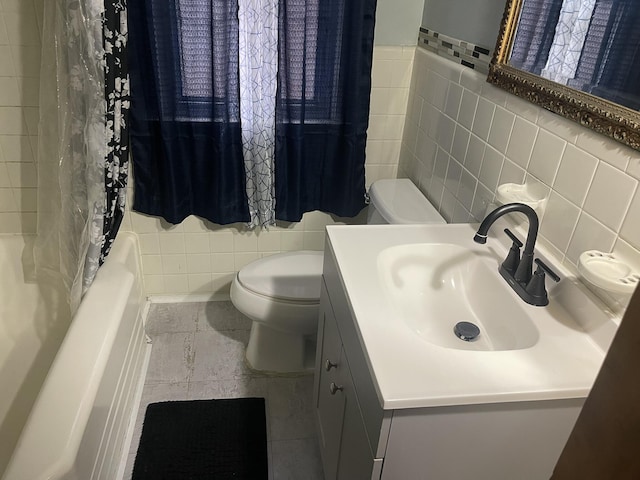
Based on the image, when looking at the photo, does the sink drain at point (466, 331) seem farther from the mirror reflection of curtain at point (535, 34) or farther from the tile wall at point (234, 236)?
the tile wall at point (234, 236)

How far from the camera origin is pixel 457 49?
5.25 ft

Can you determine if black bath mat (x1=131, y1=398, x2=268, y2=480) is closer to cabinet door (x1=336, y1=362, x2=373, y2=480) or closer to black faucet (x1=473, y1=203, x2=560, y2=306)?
cabinet door (x1=336, y1=362, x2=373, y2=480)

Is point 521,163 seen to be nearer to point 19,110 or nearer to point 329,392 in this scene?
point 329,392

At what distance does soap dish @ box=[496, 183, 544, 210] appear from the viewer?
1176mm

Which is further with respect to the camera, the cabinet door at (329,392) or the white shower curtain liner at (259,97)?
the white shower curtain liner at (259,97)

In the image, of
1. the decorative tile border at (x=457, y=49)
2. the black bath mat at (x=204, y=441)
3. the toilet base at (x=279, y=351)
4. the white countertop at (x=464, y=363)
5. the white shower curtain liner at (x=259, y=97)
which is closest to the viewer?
the white countertop at (x=464, y=363)

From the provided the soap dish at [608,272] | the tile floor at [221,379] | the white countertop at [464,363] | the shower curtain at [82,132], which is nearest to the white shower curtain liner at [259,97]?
the shower curtain at [82,132]

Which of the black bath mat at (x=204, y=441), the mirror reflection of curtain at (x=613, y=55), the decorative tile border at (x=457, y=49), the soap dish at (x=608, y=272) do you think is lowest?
the black bath mat at (x=204, y=441)

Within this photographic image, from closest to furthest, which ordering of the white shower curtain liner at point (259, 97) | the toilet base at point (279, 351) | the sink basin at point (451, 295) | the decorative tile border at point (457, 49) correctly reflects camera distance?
the sink basin at point (451, 295), the decorative tile border at point (457, 49), the white shower curtain liner at point (259, 97), the toilet base at point (279, 351)

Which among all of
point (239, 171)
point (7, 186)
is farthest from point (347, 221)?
point (7, 186)

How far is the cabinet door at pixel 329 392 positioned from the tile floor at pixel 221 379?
0.19 meters

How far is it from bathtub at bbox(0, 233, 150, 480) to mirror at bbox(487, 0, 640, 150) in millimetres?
1309

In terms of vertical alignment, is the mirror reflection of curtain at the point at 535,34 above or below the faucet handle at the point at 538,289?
above

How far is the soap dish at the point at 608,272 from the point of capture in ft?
2.83
